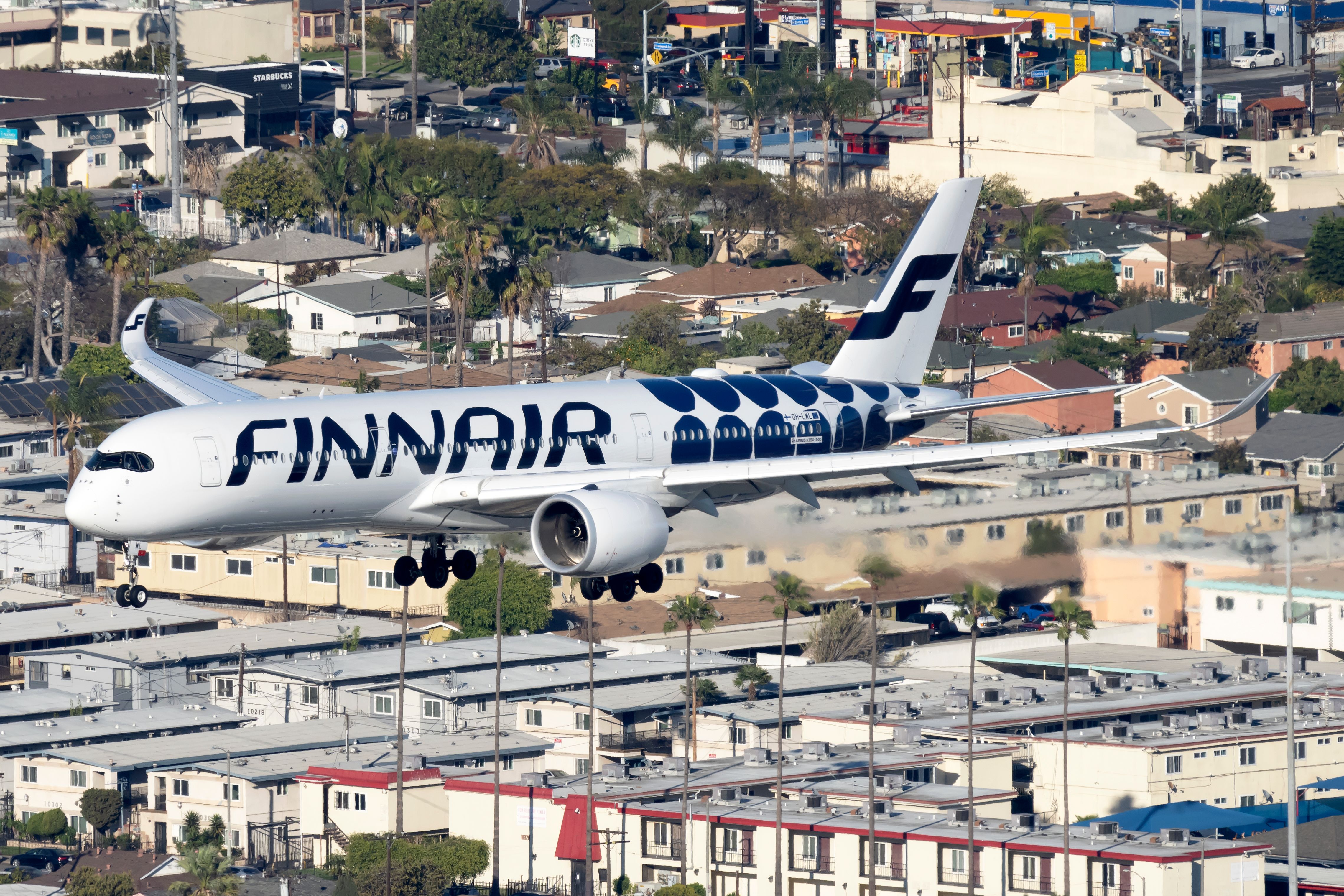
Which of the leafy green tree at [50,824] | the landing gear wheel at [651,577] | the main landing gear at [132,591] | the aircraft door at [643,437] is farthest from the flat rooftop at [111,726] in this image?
the main landing gear at [132,591]

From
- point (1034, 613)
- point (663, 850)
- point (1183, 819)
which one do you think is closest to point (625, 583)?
point (663, 850)

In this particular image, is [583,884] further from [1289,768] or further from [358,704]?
[1289,768]

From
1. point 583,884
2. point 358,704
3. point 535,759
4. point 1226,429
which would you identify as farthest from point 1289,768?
point 1226,429

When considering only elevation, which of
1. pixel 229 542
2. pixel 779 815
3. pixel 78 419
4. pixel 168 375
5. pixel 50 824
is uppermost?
pixel 168 375

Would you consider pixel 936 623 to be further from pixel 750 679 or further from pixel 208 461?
pixel 208 461

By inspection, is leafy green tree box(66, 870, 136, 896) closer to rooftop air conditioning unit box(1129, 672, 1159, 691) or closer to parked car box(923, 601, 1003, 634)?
parked car box(923, 601, 1003, 634)

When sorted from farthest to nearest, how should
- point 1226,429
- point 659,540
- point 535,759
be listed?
point 1226,429, point 535,759, point 659,540
